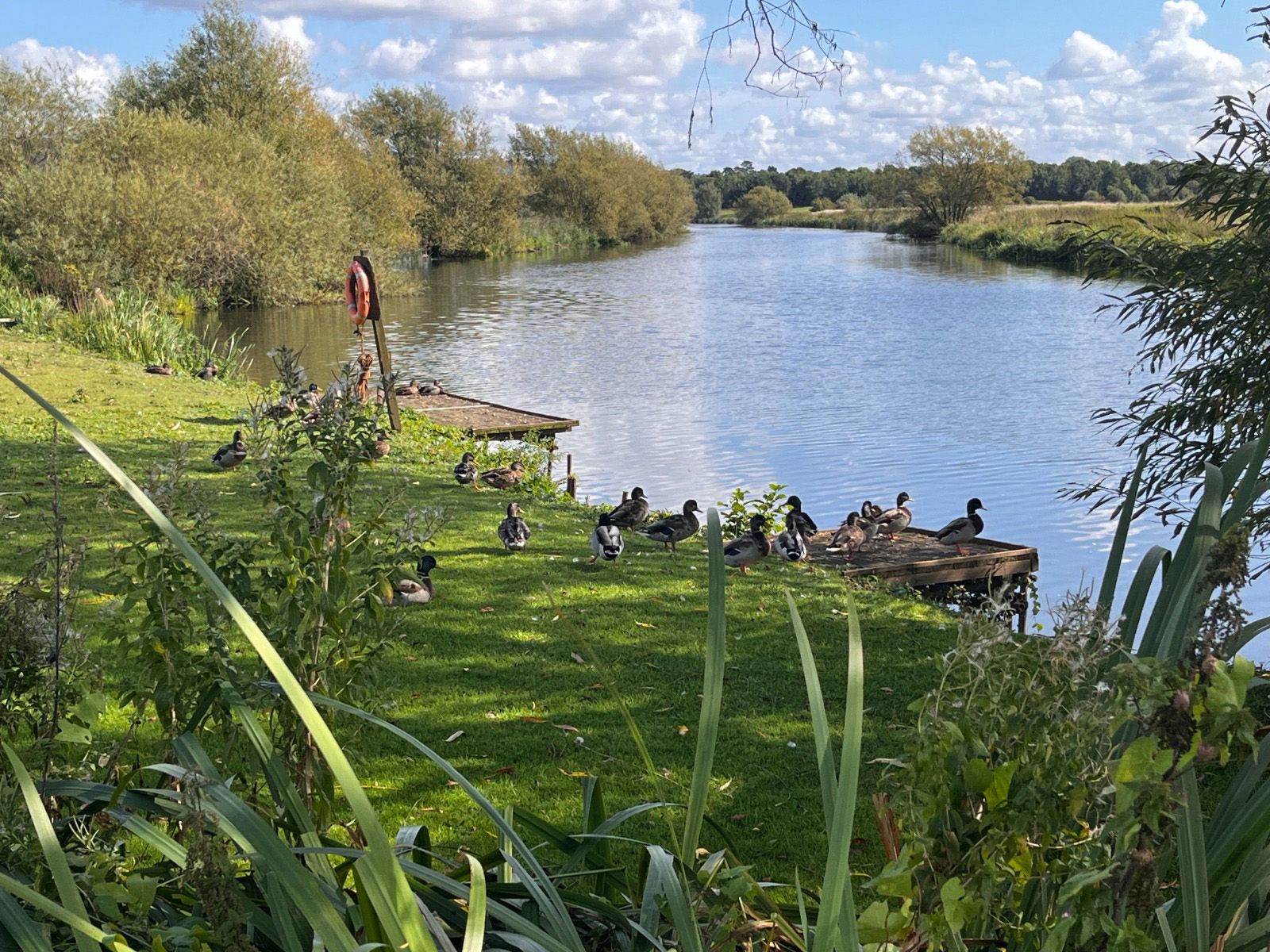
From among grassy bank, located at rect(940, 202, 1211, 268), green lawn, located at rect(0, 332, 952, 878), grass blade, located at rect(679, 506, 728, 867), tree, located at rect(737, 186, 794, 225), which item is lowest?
green lawn, located at rect(0, 332, 952, 878)

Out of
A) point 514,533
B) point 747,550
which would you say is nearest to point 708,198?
point 747,550

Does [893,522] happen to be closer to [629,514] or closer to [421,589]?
[629,514]

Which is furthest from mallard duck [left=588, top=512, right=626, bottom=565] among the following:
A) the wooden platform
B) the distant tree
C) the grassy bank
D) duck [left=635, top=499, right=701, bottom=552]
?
the distant tree

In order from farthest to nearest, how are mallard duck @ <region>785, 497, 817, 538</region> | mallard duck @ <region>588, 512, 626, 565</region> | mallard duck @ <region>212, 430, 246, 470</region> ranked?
mallard duck @ <region>212, 430, 246, 470</region> < mallard duck @ <region>785, 497, 817, 538</region> < mallard duck @ <region>588, 512, 626, 565</region>

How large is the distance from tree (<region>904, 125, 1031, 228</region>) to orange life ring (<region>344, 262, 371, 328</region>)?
7347 cm

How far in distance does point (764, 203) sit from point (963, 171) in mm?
57845

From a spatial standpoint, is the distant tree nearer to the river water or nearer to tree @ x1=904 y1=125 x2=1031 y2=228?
tree @ x1=904 y1=125 x2=1031 y2=228

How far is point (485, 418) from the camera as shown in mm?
17781

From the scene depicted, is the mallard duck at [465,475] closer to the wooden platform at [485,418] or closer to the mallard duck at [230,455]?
the mallard duck at [230,455]

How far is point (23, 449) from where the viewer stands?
12258 millimetres

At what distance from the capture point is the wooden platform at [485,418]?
16891mm

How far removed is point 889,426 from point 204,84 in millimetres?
37153

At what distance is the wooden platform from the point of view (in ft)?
55.4

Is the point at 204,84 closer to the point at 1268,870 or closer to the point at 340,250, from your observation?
the point at 340,250
